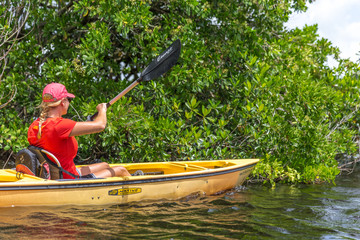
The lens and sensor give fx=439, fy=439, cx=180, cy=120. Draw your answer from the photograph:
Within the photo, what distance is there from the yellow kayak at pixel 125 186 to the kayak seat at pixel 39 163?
0.12 metres

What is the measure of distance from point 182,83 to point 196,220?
11.0 feet

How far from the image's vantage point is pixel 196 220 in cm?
504

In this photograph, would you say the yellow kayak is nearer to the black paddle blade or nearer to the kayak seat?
the kayak seat

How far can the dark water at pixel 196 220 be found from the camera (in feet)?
14.3

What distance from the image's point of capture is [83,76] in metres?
7.88

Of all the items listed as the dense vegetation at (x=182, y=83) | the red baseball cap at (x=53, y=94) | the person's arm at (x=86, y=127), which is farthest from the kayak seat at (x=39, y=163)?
the dense vegetation at (x=182, y=83)

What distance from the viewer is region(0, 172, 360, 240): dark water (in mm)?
4344

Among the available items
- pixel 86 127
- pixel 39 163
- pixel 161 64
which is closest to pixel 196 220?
pixel 86 127

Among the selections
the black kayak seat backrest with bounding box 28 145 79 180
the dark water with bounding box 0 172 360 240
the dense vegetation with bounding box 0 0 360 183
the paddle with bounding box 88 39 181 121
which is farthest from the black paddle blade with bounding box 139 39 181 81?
the black kayak seat backrest with bounding box 28 145 79 180

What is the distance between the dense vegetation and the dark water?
67.0 inches

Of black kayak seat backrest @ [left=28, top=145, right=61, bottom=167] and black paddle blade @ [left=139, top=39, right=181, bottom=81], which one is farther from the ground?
black paddle blade @ [left=139, top=39, right=181, bottom=81]

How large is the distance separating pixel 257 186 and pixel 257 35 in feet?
9.91

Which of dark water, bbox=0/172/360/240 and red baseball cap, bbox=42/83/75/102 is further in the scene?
red baseball cap, bbox=42/83/75/102

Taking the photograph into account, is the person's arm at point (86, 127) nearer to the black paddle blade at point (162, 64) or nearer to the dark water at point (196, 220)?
the dark water at point (196, 220)
